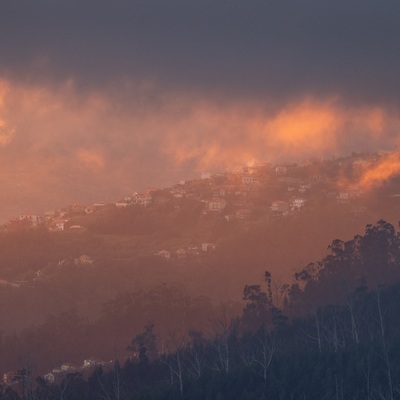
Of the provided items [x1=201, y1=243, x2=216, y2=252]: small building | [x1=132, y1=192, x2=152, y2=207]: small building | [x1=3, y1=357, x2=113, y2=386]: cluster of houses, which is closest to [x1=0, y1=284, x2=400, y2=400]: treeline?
[x1=3, y1=357, x2=113, y2=386]: cluster of houses

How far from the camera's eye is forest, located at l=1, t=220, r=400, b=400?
114 ft

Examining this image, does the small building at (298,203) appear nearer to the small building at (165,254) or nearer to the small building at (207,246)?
the small building at (207,246)

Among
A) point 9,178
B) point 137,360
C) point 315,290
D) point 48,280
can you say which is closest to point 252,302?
point 315,290

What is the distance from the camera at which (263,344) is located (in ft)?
131

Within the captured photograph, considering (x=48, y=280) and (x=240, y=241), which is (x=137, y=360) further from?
(x=240, y=241)

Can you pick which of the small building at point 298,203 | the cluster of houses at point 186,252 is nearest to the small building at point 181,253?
the cluster of houses at point 186,252

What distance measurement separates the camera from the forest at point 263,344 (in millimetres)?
34781

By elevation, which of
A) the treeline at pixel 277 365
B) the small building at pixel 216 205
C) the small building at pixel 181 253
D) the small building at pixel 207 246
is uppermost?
the small building at pixel 216 205

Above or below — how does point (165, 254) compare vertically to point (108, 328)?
above

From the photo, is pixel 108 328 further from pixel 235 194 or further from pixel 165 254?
pixel 235 194

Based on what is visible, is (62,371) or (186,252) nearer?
(62,371)

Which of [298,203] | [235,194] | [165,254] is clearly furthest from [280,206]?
[165,254]

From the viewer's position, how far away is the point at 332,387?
34062 millimetres

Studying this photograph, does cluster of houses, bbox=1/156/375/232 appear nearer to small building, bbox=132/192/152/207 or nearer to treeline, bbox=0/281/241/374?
small building, bbox=132/192/152/207
